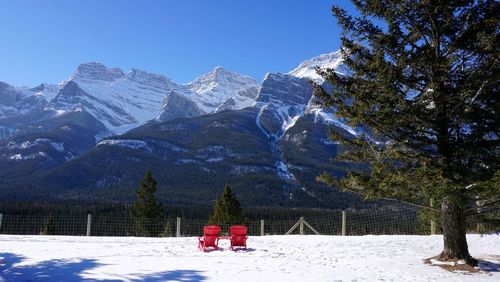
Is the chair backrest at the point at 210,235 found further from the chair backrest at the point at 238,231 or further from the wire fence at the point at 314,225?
the wire fence at the point at 314,225

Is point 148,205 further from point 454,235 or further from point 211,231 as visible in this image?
point 454,235

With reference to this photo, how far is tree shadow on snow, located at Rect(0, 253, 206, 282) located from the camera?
10.7 m

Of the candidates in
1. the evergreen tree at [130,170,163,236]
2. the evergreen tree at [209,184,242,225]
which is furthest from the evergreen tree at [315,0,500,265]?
the evergreen tree at [130,170,163,236]

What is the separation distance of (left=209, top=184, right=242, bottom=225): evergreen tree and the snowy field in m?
24.6

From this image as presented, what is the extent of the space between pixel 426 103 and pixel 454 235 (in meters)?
3.86

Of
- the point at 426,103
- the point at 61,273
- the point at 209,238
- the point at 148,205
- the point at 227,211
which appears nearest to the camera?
the point at 61,273

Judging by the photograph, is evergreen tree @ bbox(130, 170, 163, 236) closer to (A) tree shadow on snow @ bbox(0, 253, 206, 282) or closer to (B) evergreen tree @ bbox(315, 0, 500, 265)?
(A) tree shadow on snow @ bbox(0, 253, 206, 282)

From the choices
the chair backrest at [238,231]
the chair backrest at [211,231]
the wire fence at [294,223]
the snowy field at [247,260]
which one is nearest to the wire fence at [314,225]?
the wire fence at [294,223]

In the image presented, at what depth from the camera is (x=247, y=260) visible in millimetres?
13438

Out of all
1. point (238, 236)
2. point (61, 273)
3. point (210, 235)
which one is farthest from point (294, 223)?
point (61, 273)

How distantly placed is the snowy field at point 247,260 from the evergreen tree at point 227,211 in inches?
969

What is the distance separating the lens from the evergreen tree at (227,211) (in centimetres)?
4316

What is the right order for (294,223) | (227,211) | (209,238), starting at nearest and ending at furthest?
(209,238), (227,211), (294,223)

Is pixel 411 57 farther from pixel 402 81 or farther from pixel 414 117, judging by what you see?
pixel 414 117
